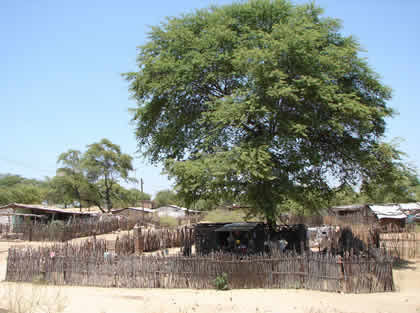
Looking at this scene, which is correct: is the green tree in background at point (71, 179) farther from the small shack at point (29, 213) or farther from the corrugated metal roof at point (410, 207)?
the corrugated metal roof at point (410, 207)

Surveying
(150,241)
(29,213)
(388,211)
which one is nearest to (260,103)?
(150,241)

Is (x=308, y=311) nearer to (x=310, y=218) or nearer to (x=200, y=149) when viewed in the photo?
(x=200, y=149)

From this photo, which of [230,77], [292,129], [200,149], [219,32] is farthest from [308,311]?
[219,32]

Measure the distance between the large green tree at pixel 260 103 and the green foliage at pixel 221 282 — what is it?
3349 millimetres

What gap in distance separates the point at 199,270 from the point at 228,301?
2001mm

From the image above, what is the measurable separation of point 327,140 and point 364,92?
8.91 ft

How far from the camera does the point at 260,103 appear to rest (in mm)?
14352

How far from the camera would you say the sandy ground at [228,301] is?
32.2ft

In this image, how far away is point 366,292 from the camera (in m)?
11.2

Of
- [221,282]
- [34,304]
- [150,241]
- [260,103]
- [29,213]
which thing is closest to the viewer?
[34,304]

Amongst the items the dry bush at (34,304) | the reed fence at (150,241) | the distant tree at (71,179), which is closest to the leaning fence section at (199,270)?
the dry bush at (34,304)

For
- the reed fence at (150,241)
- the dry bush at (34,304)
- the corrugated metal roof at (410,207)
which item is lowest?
the dry bush at (34,304)

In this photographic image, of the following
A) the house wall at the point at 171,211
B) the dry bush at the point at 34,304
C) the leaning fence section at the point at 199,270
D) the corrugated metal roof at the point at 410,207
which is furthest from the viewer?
the house wall at the point at 171,211

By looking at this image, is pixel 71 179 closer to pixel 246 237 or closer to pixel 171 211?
pixel 171 211
